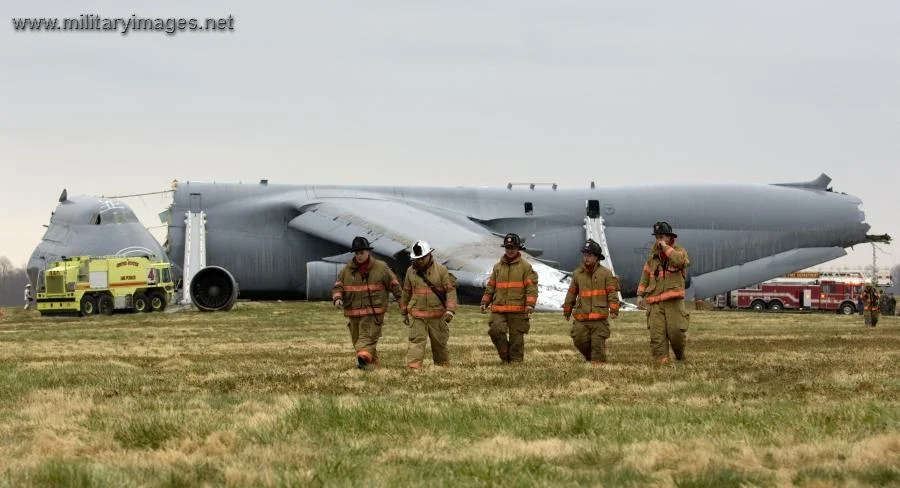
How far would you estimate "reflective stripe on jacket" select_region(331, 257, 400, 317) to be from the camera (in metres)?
16.7

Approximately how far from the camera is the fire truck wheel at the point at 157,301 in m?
39.9

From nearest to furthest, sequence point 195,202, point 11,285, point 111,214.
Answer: point 111,214 → point 195,202 → point 11,285

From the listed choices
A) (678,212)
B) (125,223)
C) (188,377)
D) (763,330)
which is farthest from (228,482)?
(678,212)

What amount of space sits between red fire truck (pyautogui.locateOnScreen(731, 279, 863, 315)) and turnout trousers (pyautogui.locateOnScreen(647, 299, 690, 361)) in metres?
51.7

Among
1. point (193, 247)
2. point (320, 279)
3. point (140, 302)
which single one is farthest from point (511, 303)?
point (193, 247)

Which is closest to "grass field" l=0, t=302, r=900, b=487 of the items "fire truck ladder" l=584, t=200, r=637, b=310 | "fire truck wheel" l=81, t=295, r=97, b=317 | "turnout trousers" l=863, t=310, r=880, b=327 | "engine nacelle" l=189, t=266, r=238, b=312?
"turnout trousers" l=863, t=310, r=880, b=327

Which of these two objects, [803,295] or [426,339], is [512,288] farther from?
[803,295]

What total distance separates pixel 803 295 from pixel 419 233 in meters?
37.0

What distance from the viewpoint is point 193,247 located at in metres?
42.5

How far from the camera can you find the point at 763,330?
96.5 ft

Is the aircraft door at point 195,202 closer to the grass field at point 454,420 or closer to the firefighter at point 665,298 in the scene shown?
the grass field at point 454,420

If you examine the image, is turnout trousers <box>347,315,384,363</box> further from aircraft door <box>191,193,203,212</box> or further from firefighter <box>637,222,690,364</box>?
aircraft door <box>191,193,203,212</box>

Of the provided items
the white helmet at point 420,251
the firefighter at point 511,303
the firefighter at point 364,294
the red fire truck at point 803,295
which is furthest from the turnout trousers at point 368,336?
the red fire truck at point 803,295

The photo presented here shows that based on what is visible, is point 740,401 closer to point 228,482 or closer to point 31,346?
point 228,482
